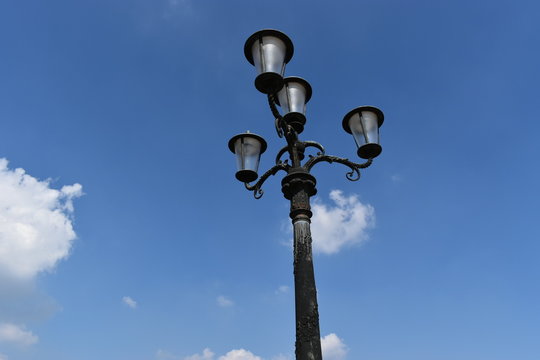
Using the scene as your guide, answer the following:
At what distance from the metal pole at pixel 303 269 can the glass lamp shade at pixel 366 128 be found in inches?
43.8

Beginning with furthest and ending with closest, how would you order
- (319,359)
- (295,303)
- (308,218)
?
(308,218), (295,303), (319,359)

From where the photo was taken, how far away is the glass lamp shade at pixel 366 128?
6.08m

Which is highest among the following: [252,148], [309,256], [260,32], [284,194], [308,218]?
[260,32]

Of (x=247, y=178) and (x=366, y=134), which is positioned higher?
(x=366, y=134)

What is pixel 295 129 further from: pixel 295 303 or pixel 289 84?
pixel 295 303

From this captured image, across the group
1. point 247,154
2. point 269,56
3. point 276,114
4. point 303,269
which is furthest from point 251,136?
point 303,269

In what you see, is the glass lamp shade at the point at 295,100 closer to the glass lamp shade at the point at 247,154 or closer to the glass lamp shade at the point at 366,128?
the glass lamp shade at the point at 247,154

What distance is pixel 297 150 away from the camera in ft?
18.9

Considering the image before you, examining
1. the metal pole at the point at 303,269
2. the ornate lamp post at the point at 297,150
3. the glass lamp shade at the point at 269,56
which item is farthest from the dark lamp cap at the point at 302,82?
the metal pole at the point at 303,269

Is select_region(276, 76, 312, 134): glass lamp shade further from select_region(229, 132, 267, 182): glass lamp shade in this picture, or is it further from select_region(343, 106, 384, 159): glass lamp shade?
select_region(343, 106, 384, 159): glass lamp shade

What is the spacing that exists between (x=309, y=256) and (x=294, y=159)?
1.37 meters

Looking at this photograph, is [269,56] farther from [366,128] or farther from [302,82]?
[366,128]

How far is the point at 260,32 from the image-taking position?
5.54 meters

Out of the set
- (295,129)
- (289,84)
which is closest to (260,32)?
(289,84)
